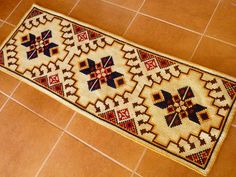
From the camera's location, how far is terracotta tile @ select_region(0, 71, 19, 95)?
126 cm

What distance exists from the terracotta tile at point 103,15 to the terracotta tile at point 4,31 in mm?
348

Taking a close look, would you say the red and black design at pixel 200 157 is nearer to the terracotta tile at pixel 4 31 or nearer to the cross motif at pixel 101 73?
the cross motif at pixel 101 73

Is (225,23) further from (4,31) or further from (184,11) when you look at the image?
(4,31)

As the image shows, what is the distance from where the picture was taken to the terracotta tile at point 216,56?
1117 mm

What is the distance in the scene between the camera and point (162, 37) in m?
1.24

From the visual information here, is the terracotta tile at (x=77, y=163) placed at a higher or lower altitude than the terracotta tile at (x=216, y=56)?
lower

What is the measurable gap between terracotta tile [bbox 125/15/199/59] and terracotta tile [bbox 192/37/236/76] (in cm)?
4

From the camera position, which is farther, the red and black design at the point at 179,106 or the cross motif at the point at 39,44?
the cross motif at the point at 39,44

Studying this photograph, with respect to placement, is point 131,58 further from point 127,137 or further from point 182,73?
point 127,137

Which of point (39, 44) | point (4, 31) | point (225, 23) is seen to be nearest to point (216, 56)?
point (225, 23)

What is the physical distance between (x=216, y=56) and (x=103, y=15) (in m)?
0.57

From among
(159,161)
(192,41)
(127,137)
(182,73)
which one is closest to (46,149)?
(127,137)

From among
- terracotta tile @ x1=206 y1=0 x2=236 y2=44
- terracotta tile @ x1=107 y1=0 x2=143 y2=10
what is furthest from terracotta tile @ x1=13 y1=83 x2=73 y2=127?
terracotta tile @ x1=206 y1=0 x2=236 y2=44

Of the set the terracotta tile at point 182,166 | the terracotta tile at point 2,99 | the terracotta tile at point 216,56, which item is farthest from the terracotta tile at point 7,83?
the terracotta tile at point 216,56
